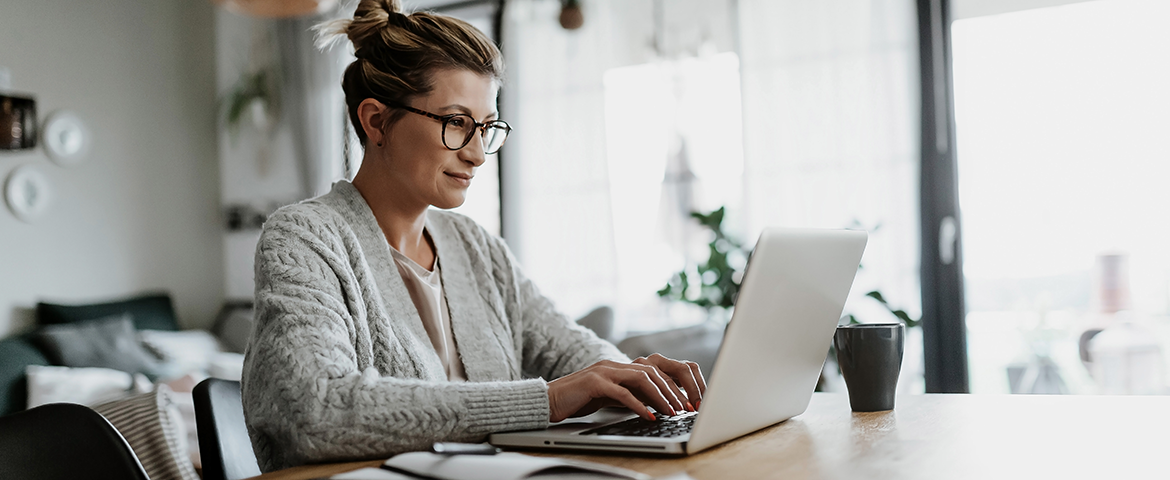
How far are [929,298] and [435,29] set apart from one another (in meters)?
2.65

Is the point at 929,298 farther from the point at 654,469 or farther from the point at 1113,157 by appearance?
the point at 654,469

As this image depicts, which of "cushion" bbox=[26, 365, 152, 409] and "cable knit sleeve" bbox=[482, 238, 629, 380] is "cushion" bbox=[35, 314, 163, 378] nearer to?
"cushion" bbox=[26, 365, 152, 409]

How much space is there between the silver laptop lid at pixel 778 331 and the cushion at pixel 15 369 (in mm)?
3541

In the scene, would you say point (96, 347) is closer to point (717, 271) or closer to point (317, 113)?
point (317, 113)

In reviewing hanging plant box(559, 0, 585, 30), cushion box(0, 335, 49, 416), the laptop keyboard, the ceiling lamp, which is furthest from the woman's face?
cushion box(0, 335, 49, 416)

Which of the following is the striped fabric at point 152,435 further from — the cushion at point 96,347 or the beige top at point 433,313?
the cushion at point 96,347

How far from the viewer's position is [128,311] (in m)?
4.40

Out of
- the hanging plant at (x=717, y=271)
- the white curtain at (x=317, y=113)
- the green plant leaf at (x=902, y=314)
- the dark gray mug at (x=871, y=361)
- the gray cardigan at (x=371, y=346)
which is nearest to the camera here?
the gray cardigan at (x=371, y=346)

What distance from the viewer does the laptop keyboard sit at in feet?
2.79

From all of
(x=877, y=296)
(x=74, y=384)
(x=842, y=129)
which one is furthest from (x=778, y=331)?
(x=74, y=384)

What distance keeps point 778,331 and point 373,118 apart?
0.76 meters

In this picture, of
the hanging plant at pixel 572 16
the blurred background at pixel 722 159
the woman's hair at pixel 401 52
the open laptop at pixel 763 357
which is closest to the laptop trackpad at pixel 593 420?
the open laptop at pixel 763 357

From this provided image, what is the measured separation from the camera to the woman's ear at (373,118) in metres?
1.34

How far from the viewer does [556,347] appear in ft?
4.67
